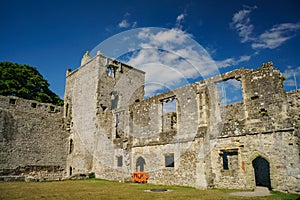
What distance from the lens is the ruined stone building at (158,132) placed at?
1120 cm

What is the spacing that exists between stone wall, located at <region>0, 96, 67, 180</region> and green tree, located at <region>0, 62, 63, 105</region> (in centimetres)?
542

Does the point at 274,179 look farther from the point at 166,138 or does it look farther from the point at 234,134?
the point at 166,138

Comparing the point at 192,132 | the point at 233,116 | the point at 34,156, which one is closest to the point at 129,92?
the point at 34,156

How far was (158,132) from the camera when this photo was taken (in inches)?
639

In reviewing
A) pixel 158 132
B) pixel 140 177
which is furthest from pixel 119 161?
pixel 158 132

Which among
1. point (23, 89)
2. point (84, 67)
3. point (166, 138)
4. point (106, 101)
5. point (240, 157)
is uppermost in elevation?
point (84, 67)

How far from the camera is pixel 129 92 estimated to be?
84.1 feet

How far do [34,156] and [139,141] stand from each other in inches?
411

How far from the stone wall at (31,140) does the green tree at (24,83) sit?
5.42 meters

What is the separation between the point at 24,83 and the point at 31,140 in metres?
9.20

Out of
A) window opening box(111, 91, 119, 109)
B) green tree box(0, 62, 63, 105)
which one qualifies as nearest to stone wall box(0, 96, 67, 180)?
green tree box(0, 62, 63, 105)

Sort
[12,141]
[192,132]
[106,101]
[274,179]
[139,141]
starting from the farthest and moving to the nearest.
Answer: [106,101] < [12,141] < [139,141] < [192,132] < [274,179]

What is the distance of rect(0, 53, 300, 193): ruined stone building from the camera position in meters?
11.2

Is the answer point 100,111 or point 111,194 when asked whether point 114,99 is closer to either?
point 100,111
